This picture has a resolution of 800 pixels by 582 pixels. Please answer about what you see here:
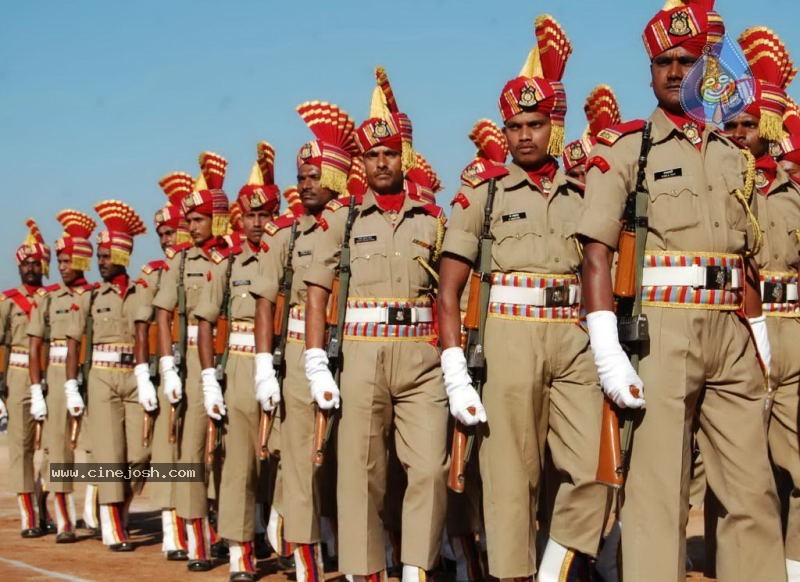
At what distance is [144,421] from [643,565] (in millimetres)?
7081

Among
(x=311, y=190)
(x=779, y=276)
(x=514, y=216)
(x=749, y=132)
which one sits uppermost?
(x=749, y=132)

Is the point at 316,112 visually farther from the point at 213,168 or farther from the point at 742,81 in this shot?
the point at 742,81

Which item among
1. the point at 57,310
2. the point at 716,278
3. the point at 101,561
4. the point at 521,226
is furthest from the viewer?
the point at 57,310

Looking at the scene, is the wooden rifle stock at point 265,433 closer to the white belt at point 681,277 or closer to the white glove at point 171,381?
the white glove at point 171,381

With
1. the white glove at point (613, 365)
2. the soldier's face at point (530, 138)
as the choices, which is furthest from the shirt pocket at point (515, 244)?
the white glove at point (613, 365)

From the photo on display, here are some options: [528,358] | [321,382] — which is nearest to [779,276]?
[528,358]

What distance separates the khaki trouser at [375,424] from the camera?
7.41 metres

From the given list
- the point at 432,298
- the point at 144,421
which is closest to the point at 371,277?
the point at 432,298

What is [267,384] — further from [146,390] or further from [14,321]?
[14,321]

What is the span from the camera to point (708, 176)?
5.63 m

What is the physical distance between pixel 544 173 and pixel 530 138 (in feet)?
0.70

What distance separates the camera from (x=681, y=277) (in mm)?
5508

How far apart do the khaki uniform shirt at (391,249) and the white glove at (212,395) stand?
2832 mm

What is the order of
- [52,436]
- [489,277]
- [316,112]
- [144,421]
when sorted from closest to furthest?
1. [489,277]
2. [316,112]
3. [144,421]
4. [52,436]
